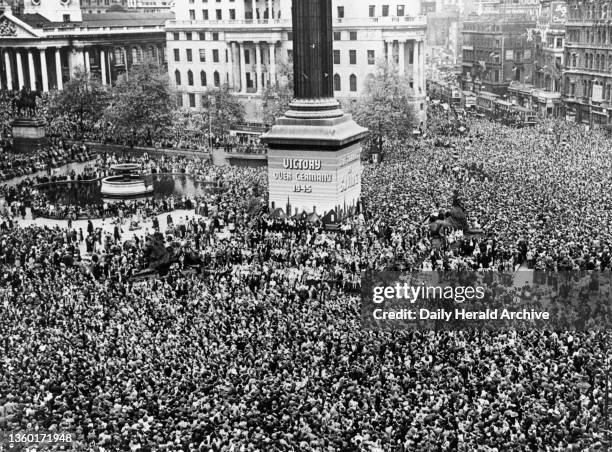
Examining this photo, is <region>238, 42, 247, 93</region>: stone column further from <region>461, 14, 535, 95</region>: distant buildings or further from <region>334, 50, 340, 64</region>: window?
<region>461, 14, 535, 95</region>: distant buildings

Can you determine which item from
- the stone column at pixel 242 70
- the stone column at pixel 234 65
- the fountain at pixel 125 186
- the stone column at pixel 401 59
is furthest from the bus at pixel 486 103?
the fountain at pixel 125 186

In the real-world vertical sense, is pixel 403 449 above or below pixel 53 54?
below

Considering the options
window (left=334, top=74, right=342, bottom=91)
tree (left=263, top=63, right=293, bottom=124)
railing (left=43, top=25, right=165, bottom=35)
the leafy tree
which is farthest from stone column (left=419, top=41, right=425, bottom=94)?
railing (left=43, top=25, right=165, bottom=35)

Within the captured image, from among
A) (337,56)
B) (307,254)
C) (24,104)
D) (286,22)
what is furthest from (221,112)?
(307,254)

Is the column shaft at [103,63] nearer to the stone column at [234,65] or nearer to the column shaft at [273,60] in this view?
the stone column at [234,65]

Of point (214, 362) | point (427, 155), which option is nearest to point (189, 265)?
point (214, 362)

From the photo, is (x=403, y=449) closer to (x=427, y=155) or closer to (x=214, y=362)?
(x=214, y=362)
